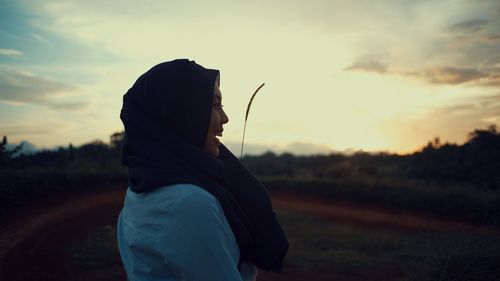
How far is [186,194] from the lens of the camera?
1.55 metres

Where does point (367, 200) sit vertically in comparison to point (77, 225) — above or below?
above

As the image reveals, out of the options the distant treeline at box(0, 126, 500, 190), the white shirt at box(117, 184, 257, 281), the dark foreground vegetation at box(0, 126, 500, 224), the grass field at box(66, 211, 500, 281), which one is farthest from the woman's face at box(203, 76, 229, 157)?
the distant treeline at box(0, 126, 500, 190)

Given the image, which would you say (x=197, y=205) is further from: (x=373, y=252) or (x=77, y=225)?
(x=77, y=225)

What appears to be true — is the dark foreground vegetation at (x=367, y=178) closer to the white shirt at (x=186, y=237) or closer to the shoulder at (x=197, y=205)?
the white shirt at (x=186, y=237)

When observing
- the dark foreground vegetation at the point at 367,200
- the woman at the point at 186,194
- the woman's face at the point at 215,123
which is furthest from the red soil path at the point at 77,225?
the woman's face at the point at 215,123

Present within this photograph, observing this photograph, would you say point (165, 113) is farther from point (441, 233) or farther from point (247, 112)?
point (441, 233)

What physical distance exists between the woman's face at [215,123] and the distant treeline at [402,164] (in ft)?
41.7

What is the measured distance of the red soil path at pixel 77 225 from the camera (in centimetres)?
796

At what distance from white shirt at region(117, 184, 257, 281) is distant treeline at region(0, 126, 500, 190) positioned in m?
13.0

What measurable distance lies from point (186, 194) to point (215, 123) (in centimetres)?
50

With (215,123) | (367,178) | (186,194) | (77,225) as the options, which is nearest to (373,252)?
(77,225)

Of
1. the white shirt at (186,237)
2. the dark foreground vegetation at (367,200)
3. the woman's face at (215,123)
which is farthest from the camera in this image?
the dark foreground vegetation at (367,200)

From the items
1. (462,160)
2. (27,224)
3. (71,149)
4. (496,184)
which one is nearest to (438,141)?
(462,160)

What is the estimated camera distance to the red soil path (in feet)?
26.1
